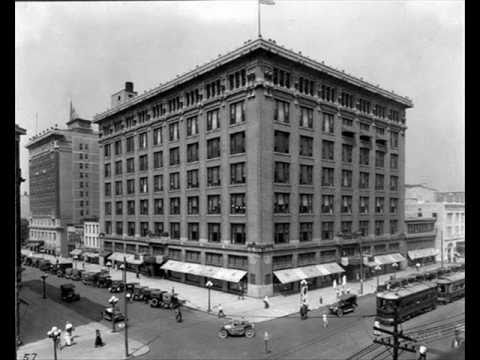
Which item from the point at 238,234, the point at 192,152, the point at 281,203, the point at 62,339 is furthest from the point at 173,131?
the point at 62,339

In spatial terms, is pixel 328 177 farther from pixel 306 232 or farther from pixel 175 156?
pixel 175 156

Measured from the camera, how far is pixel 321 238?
48594 millimetres

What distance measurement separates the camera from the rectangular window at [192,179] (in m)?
50.2

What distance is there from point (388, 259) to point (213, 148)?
113 feet

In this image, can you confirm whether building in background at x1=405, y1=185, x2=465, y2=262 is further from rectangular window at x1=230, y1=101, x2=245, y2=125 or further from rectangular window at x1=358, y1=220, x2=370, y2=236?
rectangular window at x1=230, y1=101, x2=245, y2=125

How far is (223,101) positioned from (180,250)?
22612 mm

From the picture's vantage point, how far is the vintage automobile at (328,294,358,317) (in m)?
32.7

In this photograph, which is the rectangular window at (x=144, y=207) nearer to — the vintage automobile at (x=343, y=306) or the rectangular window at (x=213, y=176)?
the rectangular window at (x=213, y=176)

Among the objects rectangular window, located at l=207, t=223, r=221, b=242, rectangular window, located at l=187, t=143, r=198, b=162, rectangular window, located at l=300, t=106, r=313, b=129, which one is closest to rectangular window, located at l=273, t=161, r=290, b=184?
rectangular window, located at l=300, t=106, r=313, b=129

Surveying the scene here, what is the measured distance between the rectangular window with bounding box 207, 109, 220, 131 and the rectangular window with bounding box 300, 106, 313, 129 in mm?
11311

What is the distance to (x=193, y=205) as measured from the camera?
5056cm

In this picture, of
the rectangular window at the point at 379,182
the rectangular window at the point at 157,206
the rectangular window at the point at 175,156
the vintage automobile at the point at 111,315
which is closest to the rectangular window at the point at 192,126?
the rectangular window at the point at 175,156
